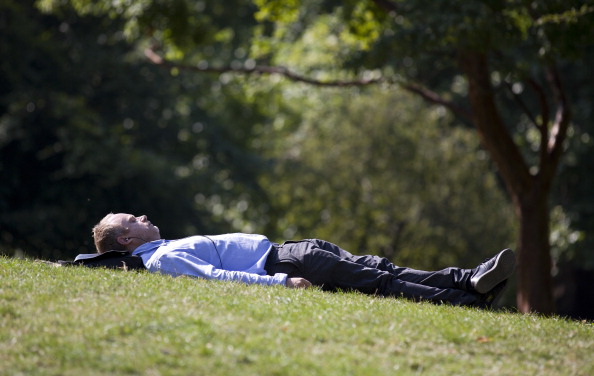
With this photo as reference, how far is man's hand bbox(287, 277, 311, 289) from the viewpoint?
7.87 m

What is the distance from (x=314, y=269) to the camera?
26.5ft

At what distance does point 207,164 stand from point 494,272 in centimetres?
2236

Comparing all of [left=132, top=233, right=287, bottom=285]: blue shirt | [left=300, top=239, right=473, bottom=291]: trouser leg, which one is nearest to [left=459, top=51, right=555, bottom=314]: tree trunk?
[left=300, top=239, right=473, bottom=291]: trouser leg

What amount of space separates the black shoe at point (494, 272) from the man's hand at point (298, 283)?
1.42m

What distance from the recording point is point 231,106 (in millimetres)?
34000

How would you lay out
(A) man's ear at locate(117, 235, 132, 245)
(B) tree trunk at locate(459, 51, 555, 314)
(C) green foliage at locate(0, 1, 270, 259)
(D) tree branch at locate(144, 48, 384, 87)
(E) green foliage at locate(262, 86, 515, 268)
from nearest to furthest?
(A) man's ear at locate(117, 235, 132, 245)
(B) tree trunk at locate(459, 51, 555, 314)
(D) tree branch at locate(144, 48, 384, 87)
(C) green foliage at locate(0, 1, 270, 259)
(E) green foliage at locate(262, 86, 515, 268)

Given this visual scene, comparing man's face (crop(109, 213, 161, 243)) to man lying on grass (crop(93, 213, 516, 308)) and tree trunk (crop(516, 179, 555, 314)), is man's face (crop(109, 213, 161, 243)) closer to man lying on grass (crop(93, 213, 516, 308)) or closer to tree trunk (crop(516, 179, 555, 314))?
man lying on grass (crop(93, 213, 516, 308))

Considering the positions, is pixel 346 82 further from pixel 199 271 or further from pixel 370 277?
pixel 199 271

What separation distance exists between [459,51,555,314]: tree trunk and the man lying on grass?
6.12 metres

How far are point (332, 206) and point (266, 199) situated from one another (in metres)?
3.90

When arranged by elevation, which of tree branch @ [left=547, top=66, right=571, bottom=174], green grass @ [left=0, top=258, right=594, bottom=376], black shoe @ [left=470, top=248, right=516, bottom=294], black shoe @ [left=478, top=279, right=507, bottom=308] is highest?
tree branch @ [left=547, top=66, right=571, bottom=174]

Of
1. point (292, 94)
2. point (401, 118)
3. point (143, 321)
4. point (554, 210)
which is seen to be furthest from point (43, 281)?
point (292, 94)

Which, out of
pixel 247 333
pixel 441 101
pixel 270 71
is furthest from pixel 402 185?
pixel 247 333

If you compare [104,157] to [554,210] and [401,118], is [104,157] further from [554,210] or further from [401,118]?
[554,210]
